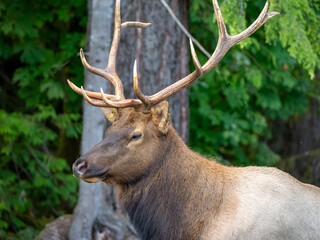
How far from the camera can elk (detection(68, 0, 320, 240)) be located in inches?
163

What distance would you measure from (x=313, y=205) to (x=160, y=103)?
1.64 m

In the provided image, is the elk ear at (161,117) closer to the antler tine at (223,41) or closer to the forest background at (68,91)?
the antler tine at (223,41)

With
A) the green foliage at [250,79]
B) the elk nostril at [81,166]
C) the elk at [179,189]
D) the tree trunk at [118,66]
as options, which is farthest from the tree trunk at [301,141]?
the elk nostril at [81,166]

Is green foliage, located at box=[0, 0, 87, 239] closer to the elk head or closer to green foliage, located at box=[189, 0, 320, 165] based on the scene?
green foliage, located at box=[189, 0, 320, 165]

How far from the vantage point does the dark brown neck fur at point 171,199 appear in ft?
14.1

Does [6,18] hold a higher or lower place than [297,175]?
higher

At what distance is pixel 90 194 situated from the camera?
5910 millimetres

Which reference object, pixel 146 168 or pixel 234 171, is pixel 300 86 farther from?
pixel 146 168

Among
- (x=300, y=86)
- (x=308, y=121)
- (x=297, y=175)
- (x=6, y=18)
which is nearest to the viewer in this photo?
(x=6, y=18)

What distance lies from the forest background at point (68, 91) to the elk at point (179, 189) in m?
1.83

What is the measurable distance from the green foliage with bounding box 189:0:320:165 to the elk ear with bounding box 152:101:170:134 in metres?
1.62

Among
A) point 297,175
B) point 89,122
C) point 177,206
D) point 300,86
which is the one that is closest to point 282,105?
point 300,86

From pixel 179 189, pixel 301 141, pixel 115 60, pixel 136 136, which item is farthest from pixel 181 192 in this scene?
pixel 301 141

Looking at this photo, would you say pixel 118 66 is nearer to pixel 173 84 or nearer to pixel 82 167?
pixel 173 84
